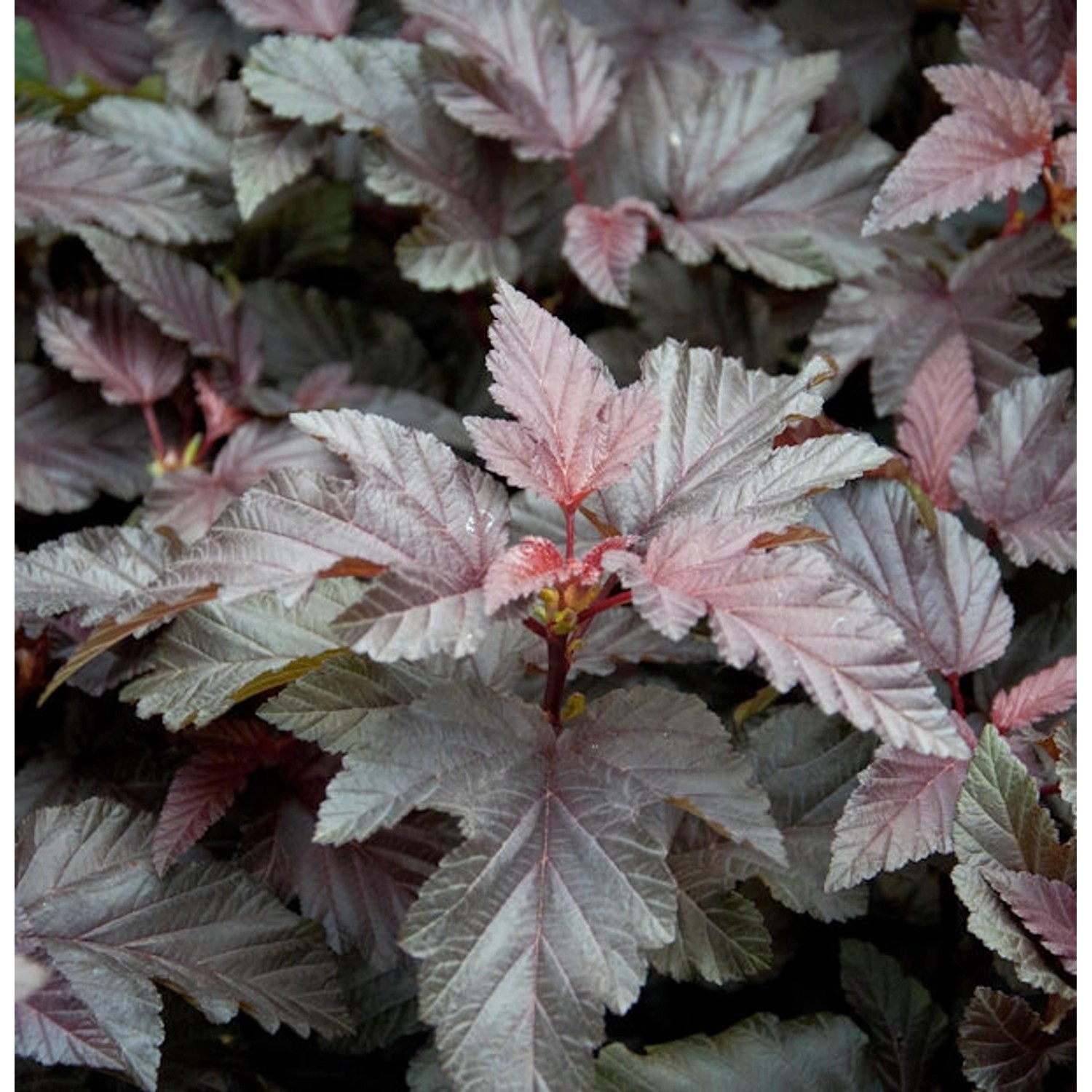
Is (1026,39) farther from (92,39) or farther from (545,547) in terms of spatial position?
(92,39)

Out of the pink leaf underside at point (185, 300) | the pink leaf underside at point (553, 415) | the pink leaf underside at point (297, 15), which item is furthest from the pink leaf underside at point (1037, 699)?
the pink leaf underside at point (297, 15)

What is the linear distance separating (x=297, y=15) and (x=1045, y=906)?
3.46 ft

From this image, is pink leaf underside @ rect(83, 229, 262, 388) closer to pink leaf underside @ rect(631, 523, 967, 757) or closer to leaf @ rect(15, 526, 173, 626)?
leaf @ rect(15, 526, 173, 626)

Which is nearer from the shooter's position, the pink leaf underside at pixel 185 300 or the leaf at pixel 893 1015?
the leaf at pixel 893 1015

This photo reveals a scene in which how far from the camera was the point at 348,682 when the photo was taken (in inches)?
33.9

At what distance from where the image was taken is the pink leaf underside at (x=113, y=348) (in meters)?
1.25

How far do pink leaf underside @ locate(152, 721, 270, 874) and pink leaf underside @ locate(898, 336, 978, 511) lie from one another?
565mm

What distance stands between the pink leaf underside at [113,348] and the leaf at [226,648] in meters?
Result: 0.41

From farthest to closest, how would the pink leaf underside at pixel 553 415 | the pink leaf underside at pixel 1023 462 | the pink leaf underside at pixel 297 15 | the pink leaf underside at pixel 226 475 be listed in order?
the pink leaf underside at pixel 297 15 → the pink leaf underside at pixel 226 475 → the pink leaf underside at pixel 1023 462 → the pink leaf underside at pixel 553 415

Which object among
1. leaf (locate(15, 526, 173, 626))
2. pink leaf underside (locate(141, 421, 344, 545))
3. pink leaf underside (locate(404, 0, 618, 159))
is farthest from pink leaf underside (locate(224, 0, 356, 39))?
leaf (locate(15, 526, 173, 626))

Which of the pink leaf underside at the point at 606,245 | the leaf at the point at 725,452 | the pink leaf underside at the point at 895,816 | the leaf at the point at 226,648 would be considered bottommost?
the pink leaf underside at the point at 895,816

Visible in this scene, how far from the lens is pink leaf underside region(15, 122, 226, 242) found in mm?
1221

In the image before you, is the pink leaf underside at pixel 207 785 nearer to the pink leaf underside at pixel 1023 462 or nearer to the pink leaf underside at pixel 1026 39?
the pink leaf underside at pixel 1023 462

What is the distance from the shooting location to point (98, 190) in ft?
4.09
